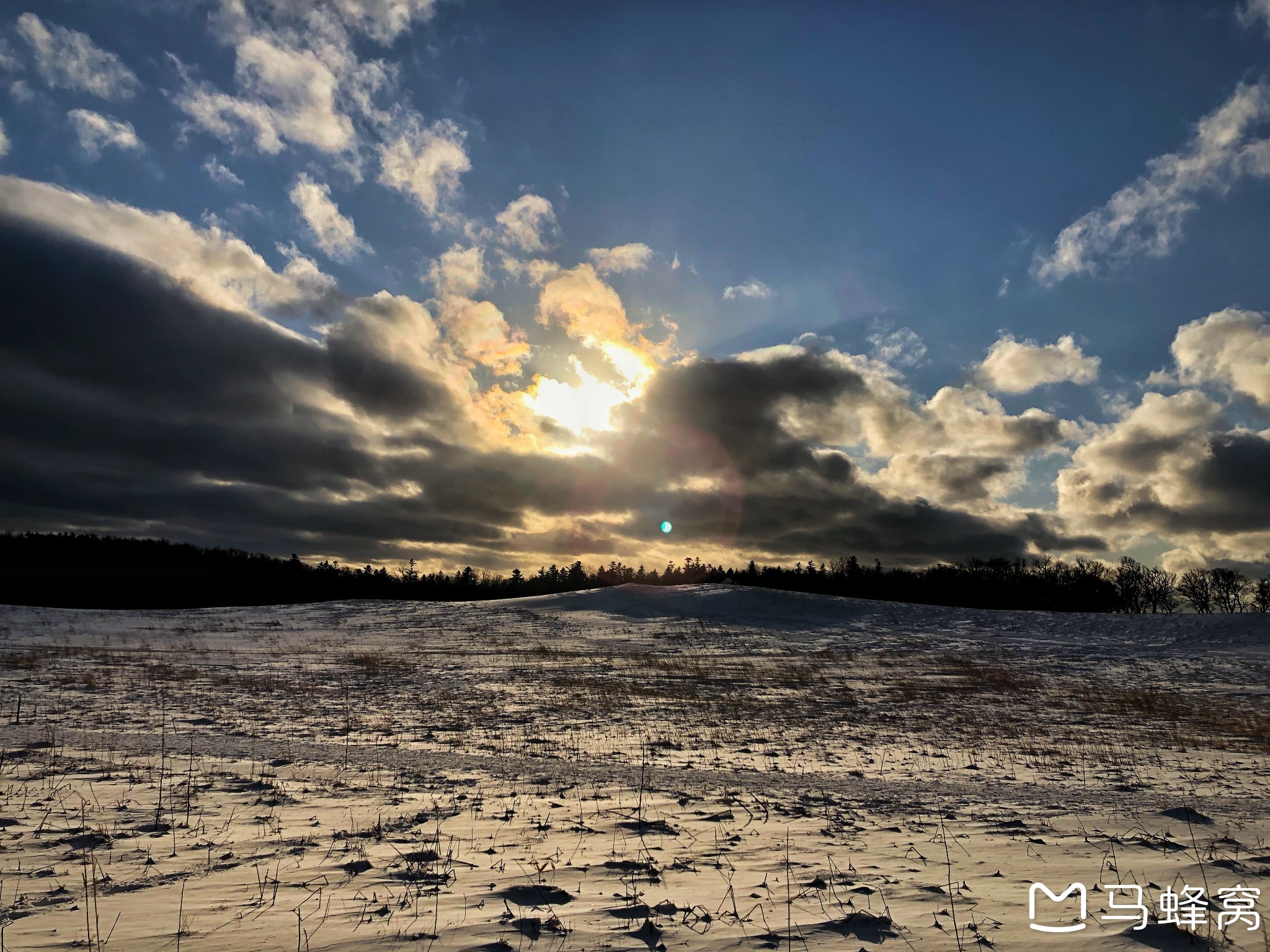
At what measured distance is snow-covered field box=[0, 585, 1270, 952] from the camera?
18.0ft

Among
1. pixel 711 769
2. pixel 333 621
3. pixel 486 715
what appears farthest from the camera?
pixel 333 621

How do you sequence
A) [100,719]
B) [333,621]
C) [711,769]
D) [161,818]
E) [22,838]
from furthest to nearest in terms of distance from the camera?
[333,621] → [100,719] → [711,769] → [161,818] → [22,838]

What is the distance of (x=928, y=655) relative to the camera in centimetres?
3366

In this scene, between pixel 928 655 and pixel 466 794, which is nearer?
pixel 466 794

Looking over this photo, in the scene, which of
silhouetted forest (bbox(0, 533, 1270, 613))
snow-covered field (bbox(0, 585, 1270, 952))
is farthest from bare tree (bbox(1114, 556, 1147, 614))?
snow-covered field (bbox(0, 585, 1270, 952))

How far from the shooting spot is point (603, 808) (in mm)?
8977

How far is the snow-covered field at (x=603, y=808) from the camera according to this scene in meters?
5.50

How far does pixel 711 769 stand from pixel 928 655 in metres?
26.2

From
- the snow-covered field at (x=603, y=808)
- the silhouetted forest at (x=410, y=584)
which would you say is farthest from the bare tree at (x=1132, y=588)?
the snow-covered field at (x=603, y=808)

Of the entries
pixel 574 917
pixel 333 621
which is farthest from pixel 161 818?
pixel 333 621

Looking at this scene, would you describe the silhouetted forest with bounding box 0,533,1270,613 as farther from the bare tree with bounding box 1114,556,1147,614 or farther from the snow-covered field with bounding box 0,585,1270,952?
the snow-covered field with bounding box 0,585,1270,952

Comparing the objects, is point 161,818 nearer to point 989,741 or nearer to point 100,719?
point 100,719

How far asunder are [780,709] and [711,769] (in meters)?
7.01

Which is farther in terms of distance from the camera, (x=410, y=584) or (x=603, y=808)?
(x=410, y=584)
